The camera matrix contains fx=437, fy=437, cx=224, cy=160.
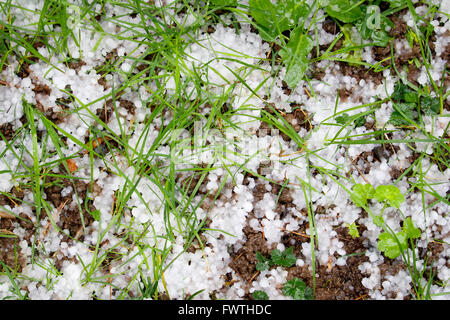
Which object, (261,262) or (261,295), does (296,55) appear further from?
(261,295)

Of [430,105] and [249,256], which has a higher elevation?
[430,105]

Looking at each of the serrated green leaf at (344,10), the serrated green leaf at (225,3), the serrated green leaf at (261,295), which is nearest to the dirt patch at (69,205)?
the serrated green leaf at (261,295)

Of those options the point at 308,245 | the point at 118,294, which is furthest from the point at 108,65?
the point at 308,245

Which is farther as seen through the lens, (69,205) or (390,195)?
(69,205)

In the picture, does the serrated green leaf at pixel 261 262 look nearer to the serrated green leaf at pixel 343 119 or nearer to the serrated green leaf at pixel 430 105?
the serrated green leaf at pixel 343 119

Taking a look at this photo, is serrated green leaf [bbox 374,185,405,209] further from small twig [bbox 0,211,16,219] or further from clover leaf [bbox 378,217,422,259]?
Answer: small twig [bbox 0,211,16,219]

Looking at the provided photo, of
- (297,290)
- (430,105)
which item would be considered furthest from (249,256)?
(430,105)

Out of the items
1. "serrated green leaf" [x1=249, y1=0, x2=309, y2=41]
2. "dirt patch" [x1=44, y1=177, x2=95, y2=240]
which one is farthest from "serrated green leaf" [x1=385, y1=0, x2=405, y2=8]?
"dirt patch" [x1=44, y1=177, x2=95, y2=240]
